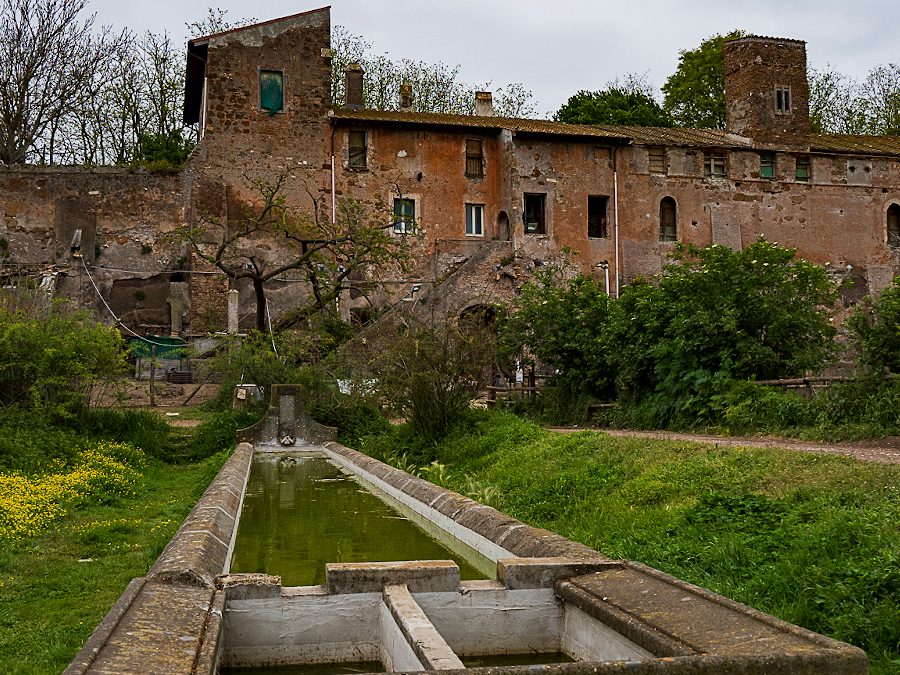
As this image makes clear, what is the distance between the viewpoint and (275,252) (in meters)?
29.4

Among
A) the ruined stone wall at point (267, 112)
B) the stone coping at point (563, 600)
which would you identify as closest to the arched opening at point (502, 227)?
the ruined stone wall at point (267, 112)

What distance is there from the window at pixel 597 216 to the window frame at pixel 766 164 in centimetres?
629

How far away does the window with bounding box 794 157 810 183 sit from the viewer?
33.8 m

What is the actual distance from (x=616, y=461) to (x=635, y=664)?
7070 mm

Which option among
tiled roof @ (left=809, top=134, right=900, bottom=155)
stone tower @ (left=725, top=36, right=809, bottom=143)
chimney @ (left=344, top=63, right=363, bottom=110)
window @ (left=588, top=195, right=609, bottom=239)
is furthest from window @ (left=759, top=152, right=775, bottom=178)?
chimney @ (left=344, top=63, right=363, bottom=110)

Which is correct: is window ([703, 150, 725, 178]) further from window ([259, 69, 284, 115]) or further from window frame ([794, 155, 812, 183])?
window ([259, 69, 284, 115])

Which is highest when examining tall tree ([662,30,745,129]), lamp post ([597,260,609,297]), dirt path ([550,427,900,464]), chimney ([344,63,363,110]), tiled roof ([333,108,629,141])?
tall tree ([662,30,745,129])

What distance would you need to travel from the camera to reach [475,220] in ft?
104

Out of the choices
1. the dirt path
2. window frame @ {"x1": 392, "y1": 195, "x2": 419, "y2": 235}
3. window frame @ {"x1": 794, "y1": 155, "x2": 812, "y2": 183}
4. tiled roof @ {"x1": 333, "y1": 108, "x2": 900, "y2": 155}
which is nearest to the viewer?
the dirt path

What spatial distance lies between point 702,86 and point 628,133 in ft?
38.4

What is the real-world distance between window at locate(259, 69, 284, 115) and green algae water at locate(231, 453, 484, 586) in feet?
64.2

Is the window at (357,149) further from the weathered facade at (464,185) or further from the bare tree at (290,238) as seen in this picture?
the bare tree at (290,238)

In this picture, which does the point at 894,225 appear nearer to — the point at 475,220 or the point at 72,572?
the point at 475,220

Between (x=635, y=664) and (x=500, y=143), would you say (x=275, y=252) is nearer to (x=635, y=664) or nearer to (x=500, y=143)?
(x=500, y=143)
